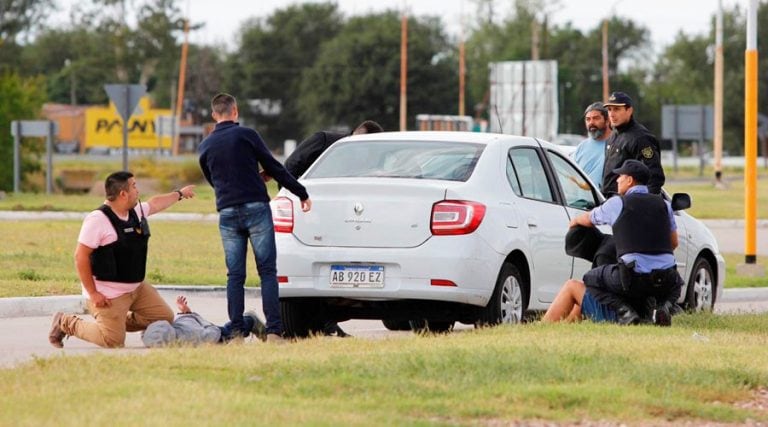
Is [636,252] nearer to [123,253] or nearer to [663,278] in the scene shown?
[663,278]

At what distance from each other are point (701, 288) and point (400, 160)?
3.72 meters

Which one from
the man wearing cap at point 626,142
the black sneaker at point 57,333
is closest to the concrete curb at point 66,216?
the man wearing cap at point 626,142

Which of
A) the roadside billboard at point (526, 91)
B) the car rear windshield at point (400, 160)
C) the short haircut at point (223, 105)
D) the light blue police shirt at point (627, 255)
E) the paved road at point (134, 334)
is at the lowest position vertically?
the paved road at point (134, 334)

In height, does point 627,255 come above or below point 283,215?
below

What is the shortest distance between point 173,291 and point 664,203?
6.53 m

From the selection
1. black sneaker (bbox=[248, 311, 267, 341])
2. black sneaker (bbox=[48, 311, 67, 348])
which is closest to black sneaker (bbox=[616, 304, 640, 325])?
black sneaker (bbox=[248, 311, 267, 341])

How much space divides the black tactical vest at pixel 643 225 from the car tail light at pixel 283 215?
90.4 inches

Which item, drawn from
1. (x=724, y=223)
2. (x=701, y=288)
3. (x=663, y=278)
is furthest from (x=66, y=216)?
(x=663, y=278)

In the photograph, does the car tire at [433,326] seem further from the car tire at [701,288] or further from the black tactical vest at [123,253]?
the black tactical vest at [123,253]

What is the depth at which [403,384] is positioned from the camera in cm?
852

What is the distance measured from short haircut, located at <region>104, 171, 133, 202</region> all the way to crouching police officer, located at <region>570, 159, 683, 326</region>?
3294 mm

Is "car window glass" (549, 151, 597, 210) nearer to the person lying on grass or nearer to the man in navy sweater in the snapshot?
the man in navy sweater

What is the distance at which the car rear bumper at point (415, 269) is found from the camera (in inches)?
464

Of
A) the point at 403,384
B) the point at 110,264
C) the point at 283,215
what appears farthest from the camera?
the point at 283,215
